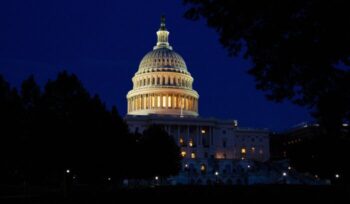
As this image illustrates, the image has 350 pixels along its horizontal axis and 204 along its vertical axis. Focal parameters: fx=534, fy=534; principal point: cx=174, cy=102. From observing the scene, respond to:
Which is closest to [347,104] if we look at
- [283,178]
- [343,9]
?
[343,9]

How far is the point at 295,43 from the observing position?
15344mm

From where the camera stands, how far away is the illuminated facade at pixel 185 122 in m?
160

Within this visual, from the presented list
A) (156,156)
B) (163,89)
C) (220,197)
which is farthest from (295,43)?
(163,89)

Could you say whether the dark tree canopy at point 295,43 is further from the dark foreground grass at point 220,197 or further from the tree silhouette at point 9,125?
the tree silhouette at point 9,125

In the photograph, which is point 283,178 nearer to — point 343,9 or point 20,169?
point 20,169

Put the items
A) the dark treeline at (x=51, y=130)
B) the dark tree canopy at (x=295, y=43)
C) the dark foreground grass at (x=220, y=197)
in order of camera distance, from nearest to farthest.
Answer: the dark tree canopy at (x=295, y=43)
the dark foreground grass at (x=220, y=197)
the dark treeline at (x=51, y=130)

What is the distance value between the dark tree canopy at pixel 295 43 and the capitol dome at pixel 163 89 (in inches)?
6096

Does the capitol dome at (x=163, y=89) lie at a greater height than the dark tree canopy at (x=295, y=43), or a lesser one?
greater

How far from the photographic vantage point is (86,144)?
186ft

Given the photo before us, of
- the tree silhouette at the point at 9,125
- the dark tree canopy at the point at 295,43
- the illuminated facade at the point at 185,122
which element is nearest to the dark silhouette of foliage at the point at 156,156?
the illuminated facade at the point at 185,122

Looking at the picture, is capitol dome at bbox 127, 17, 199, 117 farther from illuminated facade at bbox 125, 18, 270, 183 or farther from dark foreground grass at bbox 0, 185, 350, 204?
dark foreground grass at bbox 0, 185, 350, 204

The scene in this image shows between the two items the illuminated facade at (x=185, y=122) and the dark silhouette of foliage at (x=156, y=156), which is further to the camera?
the illuminated facade at (x=185, y=122)

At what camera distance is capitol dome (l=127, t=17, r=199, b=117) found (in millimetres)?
178625

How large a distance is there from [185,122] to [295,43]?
5792 inches
